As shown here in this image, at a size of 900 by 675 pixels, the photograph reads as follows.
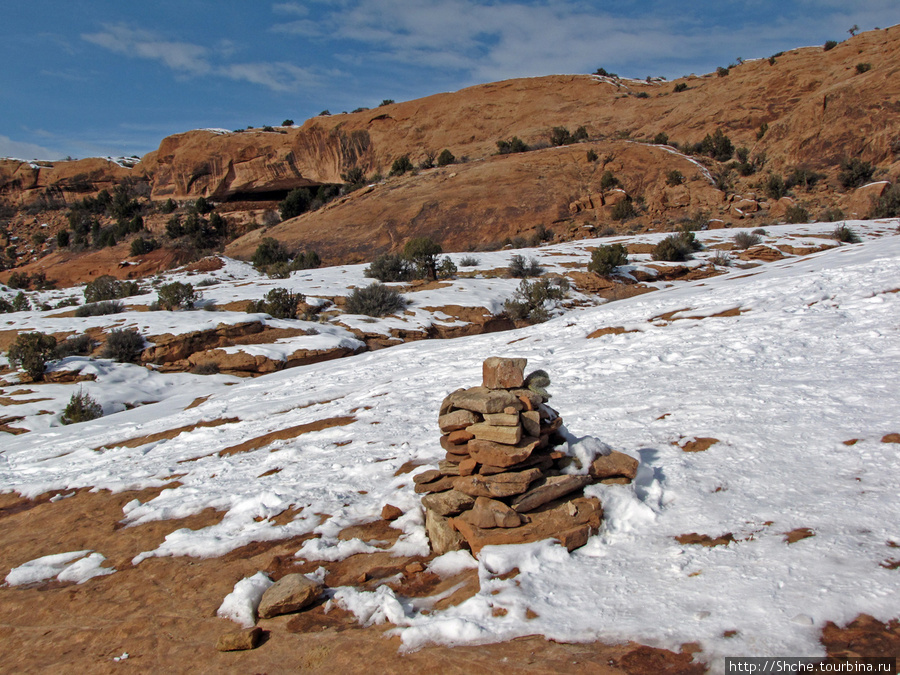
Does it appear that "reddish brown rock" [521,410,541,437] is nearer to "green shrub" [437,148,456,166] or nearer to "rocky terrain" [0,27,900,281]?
"rocky terrain" [0,27,900,281]

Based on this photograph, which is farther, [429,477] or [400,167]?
[400,167]

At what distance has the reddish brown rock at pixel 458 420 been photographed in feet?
12.6

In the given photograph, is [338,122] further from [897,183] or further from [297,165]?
[897,183]

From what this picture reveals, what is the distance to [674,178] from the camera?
100ft

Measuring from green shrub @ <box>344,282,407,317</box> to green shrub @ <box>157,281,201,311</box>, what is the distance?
519cm

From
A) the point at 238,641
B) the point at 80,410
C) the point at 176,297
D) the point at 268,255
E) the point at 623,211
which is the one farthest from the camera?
the point at 268,255

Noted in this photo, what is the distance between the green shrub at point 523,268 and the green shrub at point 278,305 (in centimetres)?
778

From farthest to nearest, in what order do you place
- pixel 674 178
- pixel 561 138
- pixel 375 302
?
pixel 561 138 → pixel 674 178 → pixel 375 302

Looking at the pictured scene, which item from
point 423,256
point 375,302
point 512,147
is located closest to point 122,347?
point 375,302

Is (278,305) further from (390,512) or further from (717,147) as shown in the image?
(717,147)

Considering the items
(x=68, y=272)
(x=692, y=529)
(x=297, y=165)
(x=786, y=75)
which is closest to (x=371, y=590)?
(x=692, y=529)

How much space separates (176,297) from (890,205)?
2929cm

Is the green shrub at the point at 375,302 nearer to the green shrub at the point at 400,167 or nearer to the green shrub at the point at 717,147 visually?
the green shrub at the point at 717,147

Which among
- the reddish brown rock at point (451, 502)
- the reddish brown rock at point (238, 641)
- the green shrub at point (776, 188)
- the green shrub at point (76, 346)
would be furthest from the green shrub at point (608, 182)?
the reddish brown rock at point (238, 641)
